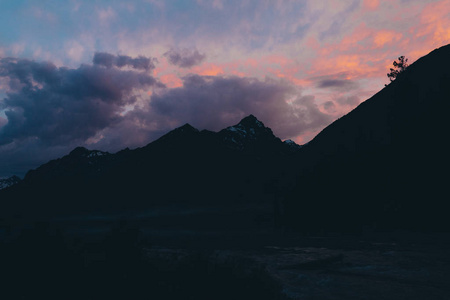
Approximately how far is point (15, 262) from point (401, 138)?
50109 millimetres

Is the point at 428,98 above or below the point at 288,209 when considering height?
above

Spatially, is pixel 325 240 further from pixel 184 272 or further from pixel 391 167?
pixel 391 167

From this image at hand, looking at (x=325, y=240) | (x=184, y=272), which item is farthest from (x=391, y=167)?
(x=184, y=272)

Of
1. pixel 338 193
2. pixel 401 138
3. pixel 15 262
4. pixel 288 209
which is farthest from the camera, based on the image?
pixel 288 209

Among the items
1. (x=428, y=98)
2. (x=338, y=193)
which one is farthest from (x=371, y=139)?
(x=338, y=193)

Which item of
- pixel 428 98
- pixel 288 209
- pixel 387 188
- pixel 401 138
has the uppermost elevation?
pixel 428 98

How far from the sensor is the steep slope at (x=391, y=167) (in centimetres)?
3516

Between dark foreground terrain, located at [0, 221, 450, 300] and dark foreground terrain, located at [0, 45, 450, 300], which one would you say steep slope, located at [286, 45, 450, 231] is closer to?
dark foreground terrain, located at [0, 45, 450, 300]

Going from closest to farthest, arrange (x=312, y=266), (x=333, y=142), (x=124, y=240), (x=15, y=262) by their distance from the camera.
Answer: (x=312, y=266) → (x=15, y=262) → (x=124, y=240) → (x=333, y=142)

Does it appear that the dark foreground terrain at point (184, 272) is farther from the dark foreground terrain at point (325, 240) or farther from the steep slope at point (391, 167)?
the steep slope at point (391, 167)

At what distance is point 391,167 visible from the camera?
42.7 metres

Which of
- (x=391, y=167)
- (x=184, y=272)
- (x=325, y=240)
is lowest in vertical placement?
(x=325, y=240)

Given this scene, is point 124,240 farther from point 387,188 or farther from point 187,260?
point 387,188

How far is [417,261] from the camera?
13156mm
